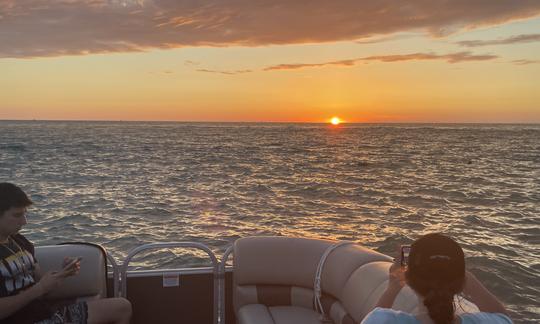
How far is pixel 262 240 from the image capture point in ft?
14.0

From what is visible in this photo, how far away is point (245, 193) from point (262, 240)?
14970mm

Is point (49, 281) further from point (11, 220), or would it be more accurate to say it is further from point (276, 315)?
point (276, 315)

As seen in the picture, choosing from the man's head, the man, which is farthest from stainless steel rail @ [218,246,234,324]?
the man's head

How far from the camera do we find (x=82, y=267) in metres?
3.78

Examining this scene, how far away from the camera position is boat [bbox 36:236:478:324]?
12.4 ft

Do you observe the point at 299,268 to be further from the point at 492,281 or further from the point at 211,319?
the point at 492,281

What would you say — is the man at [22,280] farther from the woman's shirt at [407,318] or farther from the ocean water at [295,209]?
the ocean water at [295,209]

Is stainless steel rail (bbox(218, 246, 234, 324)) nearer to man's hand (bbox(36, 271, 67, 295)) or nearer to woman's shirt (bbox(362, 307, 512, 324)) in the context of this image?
man's hand (bbox(36, 271, 67, 295))

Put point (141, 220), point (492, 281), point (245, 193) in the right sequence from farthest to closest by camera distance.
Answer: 1. point (245, 193)
2. point (141, 220)
3. point (492, 281)

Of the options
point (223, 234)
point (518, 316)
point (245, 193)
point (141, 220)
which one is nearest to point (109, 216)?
point (141, 220)

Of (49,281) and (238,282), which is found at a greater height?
(49,281)

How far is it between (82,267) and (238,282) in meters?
1.19

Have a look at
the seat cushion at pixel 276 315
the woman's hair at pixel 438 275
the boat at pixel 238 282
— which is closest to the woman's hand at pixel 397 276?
the woman's hair at pixel 438 275

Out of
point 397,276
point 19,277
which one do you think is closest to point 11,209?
point 19,277
